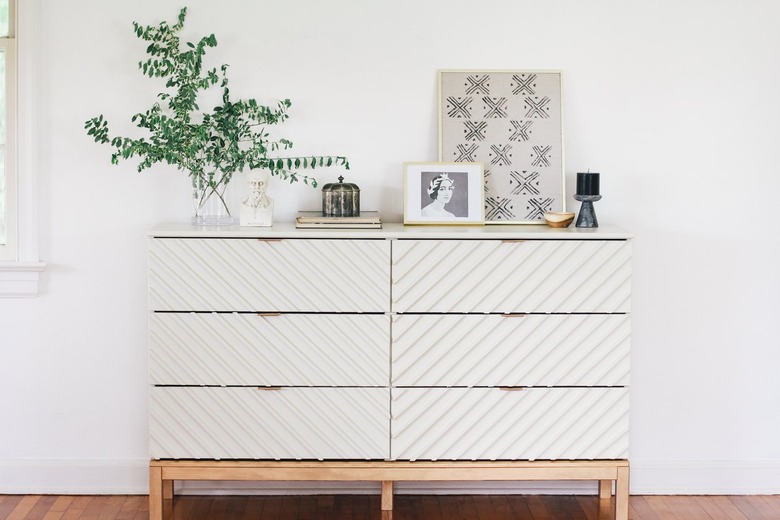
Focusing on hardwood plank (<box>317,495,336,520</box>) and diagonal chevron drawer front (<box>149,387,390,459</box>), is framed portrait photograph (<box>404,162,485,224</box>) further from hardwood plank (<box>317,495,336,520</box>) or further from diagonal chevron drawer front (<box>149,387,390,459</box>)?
hardwood plank (<box>317,495,336,520</box>)

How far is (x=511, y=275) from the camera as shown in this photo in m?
3.10

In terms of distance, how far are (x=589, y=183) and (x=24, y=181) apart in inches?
78.6

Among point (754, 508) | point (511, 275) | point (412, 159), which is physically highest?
point (412, 159)

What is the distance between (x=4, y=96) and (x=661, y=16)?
237 cm

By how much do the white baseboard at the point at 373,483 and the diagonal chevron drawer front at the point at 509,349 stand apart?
61 cm

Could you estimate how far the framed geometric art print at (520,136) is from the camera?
134 inches

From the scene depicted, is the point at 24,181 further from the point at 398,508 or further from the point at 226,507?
the point at 398,508

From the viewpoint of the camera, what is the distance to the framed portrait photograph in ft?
10.8

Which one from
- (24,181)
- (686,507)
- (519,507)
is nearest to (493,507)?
(519,507)

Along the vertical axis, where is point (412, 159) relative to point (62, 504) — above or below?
above

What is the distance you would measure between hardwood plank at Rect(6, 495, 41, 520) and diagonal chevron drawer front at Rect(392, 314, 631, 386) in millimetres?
1410

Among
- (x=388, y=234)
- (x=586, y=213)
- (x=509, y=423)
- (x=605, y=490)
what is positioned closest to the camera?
(x=388, y=234)

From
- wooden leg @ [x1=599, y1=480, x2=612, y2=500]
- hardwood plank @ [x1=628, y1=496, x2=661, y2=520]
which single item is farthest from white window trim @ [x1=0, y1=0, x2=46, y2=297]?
hardwood plank @ [x1=628, y1=496, x2=661, y2=520]

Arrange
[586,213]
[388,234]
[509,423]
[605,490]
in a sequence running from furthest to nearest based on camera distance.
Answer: [605,490] < [586,213] < [509,423] < [388,234]
